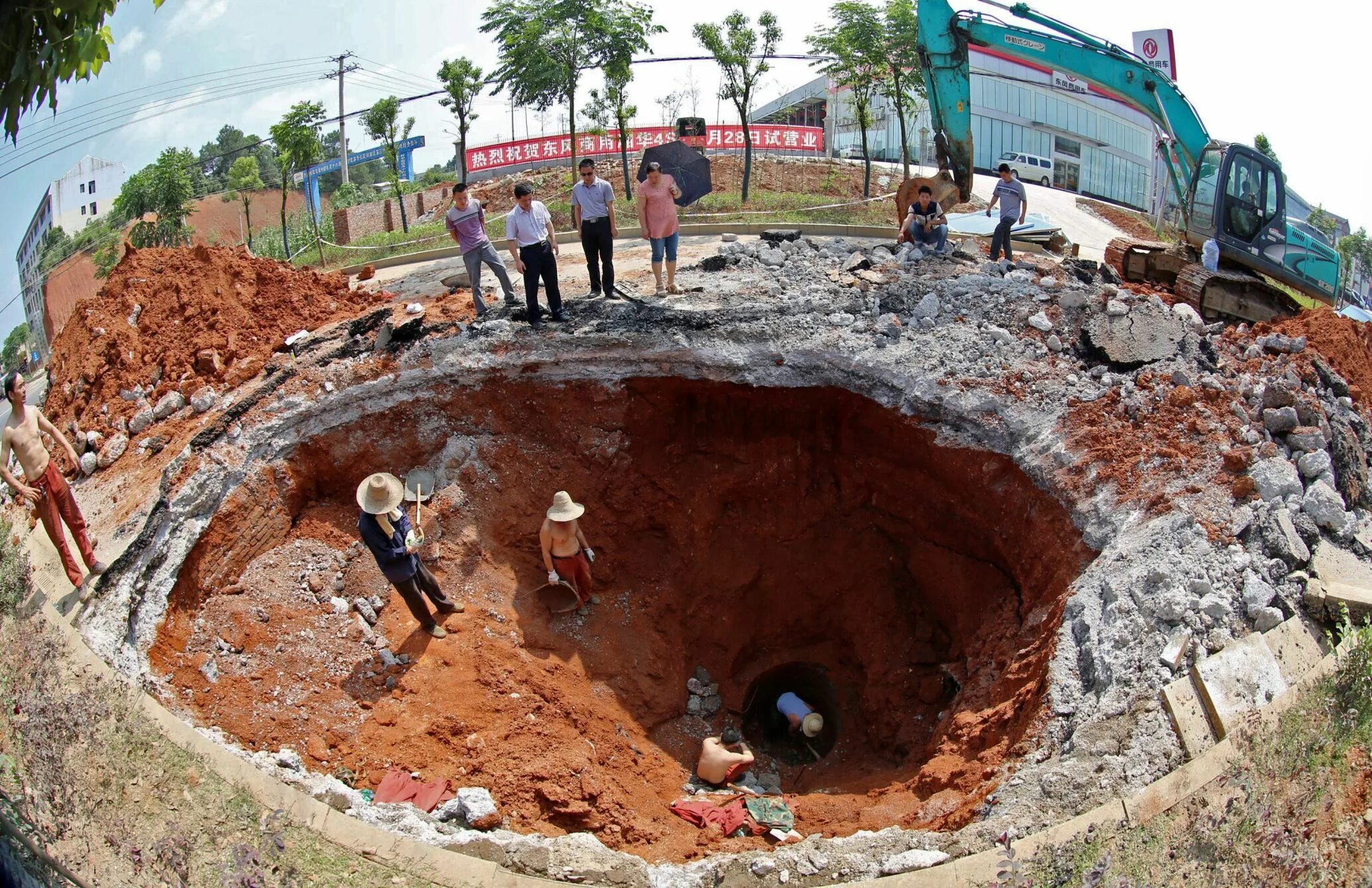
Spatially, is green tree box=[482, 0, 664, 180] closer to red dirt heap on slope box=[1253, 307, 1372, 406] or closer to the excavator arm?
the excavator arm

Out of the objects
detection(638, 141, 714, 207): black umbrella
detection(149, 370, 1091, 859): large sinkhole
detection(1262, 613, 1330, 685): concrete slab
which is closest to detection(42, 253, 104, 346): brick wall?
detection(149, 370, 1091, 859): large sinkhole

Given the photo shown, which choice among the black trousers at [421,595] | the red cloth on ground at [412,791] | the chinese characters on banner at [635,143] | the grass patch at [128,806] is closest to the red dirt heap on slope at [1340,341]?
the black trousers at [421,595]

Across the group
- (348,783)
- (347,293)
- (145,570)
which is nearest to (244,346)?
(347,293)

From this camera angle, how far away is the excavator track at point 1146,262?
37.2ft

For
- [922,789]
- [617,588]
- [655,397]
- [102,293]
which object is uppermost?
[102,293]

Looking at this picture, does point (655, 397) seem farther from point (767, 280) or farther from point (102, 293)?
point (102, 293)

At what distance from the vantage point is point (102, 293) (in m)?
8.83

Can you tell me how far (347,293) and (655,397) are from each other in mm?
3537

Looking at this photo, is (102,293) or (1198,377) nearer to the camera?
(1198,377)

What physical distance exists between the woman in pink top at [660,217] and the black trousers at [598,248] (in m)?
0.35

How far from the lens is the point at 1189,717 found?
486 centimetres

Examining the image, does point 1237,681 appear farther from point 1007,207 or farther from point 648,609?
point 1007,207

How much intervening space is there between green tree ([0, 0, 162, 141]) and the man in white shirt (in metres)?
4.32

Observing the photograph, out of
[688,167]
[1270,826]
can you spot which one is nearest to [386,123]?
[688,167]
